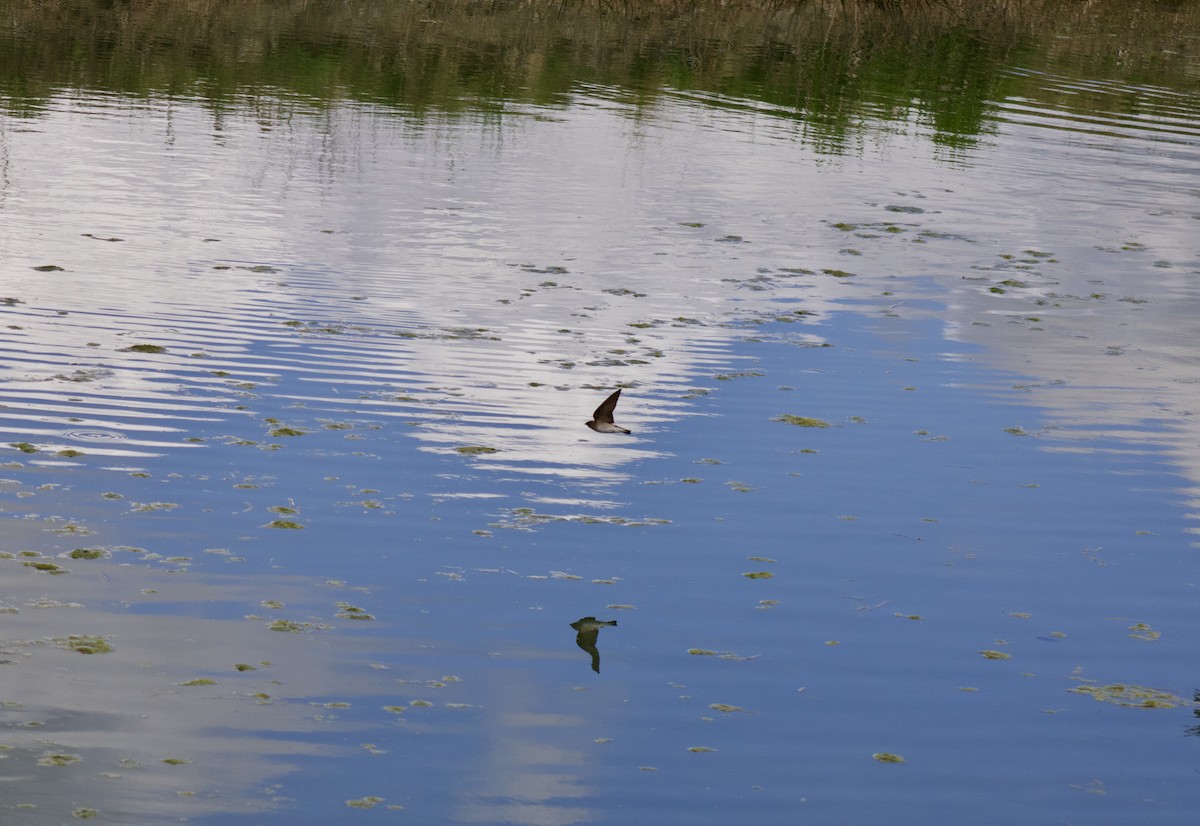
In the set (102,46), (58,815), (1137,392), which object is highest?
(102,46)

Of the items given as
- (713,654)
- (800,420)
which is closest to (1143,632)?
(713,654)

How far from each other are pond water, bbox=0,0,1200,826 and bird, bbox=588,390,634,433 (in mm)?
92

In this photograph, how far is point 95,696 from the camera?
5.08 meters

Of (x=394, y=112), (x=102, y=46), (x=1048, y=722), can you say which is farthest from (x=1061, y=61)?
(x=1048, y=722)

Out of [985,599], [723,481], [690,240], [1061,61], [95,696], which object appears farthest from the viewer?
[1061,61]

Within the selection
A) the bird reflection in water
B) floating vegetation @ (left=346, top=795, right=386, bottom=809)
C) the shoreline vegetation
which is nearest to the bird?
the bird reflection in water

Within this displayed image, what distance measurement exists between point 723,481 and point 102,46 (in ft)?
53.6

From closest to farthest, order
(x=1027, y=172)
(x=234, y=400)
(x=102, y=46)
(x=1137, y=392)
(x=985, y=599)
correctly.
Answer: (x=985, y=599), (x=234, y=400), (x=1137, y=392), (x=1027, y=172), (x=102, y=46)

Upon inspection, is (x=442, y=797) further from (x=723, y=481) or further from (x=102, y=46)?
(x=102, y=46)

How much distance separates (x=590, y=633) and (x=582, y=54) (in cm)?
1891

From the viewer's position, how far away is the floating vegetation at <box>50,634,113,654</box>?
17.6 feet

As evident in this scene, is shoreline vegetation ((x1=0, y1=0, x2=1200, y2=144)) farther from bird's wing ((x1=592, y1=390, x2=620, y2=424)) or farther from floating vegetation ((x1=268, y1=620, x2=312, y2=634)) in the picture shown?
floating vegetation ((x1=268, y1=620, x2=312, y2=634))

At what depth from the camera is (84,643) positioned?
542 centimetres

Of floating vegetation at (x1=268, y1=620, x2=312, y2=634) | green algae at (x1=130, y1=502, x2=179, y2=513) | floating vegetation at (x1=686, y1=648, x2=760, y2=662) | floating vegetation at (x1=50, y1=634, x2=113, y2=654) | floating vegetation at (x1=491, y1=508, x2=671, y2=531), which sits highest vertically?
floating vegetation at (x1=491, y1=508, x2=671, y2=531)
